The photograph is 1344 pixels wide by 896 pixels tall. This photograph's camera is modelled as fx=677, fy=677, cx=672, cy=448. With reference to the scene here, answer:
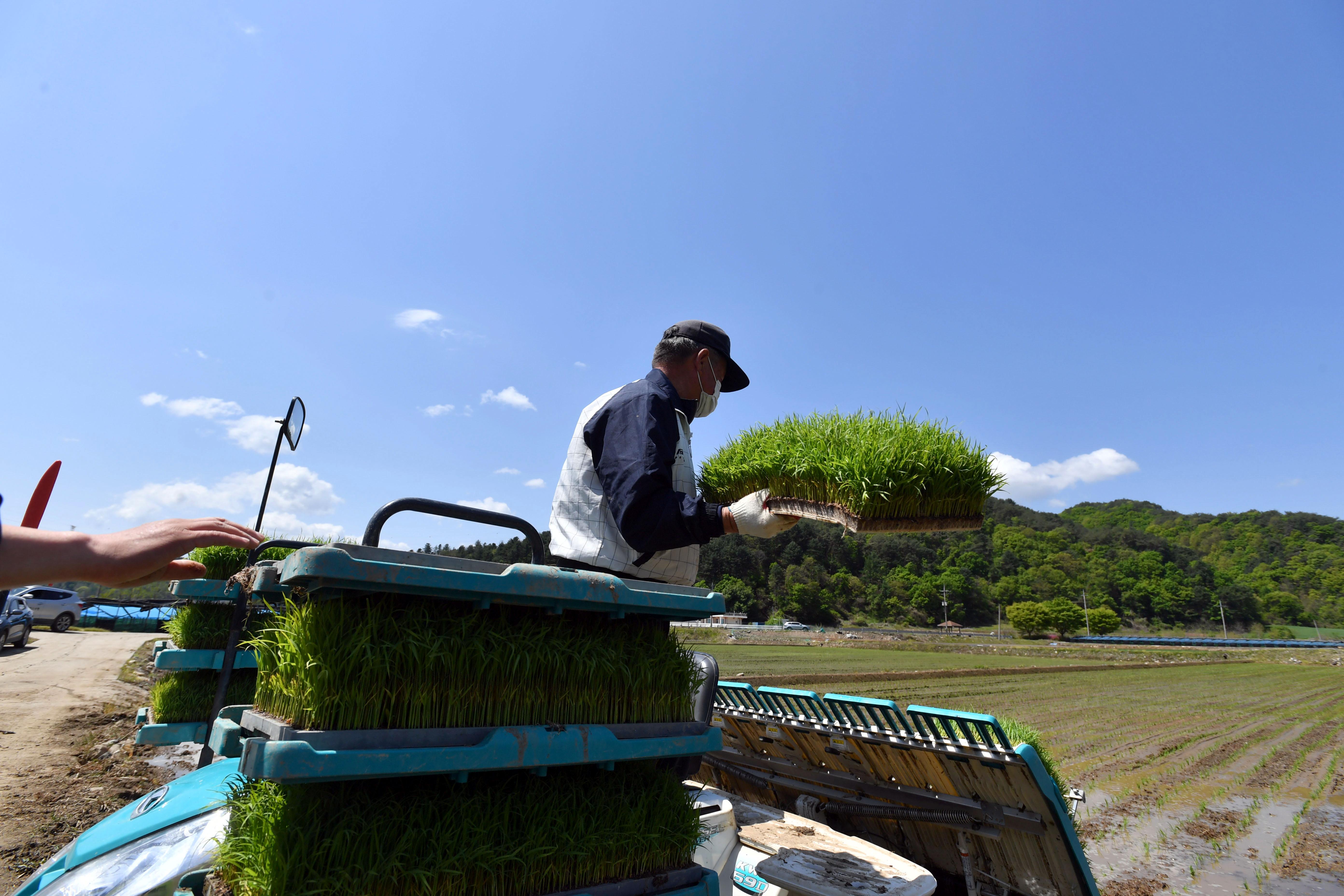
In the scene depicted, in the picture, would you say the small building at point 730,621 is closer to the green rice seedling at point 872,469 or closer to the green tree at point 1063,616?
the green tree at point 1063,616

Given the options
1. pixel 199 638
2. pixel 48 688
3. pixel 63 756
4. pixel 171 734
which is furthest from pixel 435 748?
pixel 48 688

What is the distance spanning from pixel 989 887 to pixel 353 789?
3738mm

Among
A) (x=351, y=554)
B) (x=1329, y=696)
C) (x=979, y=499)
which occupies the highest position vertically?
(x=979, y=499)

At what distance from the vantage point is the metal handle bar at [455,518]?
1748mm

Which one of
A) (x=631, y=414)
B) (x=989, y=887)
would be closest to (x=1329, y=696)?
(x=989, y=887)

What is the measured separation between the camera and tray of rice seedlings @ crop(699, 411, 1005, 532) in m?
2.32

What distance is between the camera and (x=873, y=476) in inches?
92.0

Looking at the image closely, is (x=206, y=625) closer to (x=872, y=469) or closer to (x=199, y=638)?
(x=199, y=638)

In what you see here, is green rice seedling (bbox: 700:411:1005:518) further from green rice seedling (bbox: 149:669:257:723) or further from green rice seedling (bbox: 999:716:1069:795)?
green rice seedling (bbox: 149:669:257:723)

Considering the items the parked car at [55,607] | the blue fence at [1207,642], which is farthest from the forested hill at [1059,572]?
the parked car at [55,607]

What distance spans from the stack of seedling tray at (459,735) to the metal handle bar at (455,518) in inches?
1.8

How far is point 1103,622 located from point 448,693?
151 m

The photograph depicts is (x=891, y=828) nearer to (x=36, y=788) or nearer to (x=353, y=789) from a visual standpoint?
(x=353, y=789)

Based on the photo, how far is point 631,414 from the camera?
7.00ft
